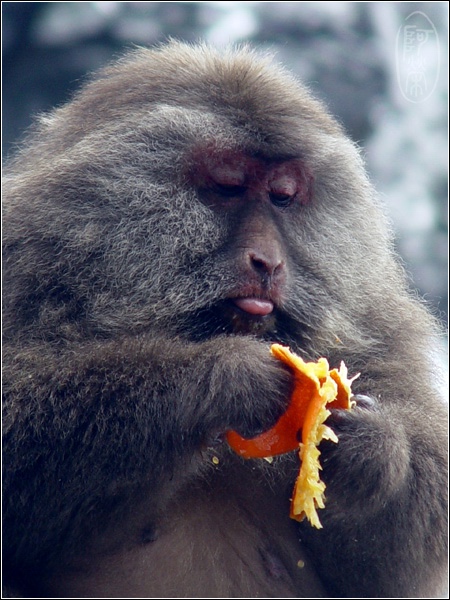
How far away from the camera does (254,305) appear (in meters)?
3.72

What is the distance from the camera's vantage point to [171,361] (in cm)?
342

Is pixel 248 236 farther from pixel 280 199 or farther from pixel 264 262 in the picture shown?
pixel 280 199

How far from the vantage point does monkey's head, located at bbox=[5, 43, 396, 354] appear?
379 cm

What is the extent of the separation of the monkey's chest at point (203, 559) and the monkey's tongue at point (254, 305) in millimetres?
816

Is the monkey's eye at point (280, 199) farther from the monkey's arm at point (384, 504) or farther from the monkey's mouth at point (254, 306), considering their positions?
the monkey's arm at point (384, 504)

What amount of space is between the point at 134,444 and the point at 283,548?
1.02 metres

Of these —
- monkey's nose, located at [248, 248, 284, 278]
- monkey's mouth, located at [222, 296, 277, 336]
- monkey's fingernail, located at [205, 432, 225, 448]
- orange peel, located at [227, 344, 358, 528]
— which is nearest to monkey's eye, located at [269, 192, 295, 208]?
monkey's nose, located at [248, 248, 284, 278]

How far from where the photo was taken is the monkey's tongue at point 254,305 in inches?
147

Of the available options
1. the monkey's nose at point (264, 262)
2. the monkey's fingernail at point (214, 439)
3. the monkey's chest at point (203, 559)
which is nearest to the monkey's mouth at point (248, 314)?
the monkey's nose at point (264, 262)

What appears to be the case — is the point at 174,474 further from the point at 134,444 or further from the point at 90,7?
the point at 90,7

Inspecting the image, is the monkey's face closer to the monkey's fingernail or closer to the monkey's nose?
the monkey's nose

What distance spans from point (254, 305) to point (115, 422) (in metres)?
0.78

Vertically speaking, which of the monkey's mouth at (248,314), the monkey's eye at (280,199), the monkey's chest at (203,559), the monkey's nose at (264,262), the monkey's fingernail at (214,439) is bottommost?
the monkey's chest at (203,559)

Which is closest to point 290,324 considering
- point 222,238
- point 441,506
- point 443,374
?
point 222,238
